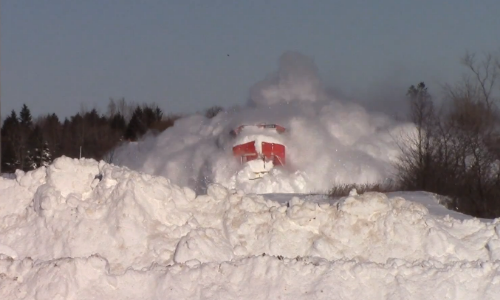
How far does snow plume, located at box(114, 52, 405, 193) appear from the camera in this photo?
26219mm

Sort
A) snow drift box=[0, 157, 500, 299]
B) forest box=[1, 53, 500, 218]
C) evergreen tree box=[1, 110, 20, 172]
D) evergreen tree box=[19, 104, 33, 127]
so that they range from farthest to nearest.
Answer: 1. evergreen tree box=[19, 104, 33, 127]
2. evergreen tree box=[1, 110, 20, 172]
3. forest box=[1, 53, 500, 218]
4. snow drift box=[0, 157, 500, 299]

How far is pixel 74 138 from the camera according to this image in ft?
135

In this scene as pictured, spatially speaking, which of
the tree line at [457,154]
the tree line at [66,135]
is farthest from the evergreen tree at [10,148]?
the tree line at [457,154]

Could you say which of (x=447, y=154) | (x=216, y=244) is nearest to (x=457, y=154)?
(x=447, y=154)

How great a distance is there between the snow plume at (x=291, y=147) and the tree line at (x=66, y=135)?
2627 mm

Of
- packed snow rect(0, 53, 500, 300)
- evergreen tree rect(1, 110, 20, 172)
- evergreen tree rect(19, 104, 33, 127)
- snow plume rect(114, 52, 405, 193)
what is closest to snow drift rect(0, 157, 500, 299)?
packed snow rect(0, 53, 500, 300)

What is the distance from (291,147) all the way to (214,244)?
64.6 feet

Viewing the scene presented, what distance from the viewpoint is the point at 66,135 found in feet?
137

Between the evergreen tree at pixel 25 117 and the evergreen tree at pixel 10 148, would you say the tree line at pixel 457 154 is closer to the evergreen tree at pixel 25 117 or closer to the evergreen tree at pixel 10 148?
the evergreen tree at pixel 10 148

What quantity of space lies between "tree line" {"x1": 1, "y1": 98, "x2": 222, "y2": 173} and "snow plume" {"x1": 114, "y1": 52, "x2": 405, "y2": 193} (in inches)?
103

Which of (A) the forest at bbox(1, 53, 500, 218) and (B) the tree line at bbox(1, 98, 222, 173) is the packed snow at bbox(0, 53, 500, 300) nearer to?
(A) the forest at bbox(1, 53, 500, 218)

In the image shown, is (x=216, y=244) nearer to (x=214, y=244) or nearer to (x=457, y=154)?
(x=214, y=244)

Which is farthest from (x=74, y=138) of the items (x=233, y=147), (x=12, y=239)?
(x=12, y=239)

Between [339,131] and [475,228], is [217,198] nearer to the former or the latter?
[475,228]
